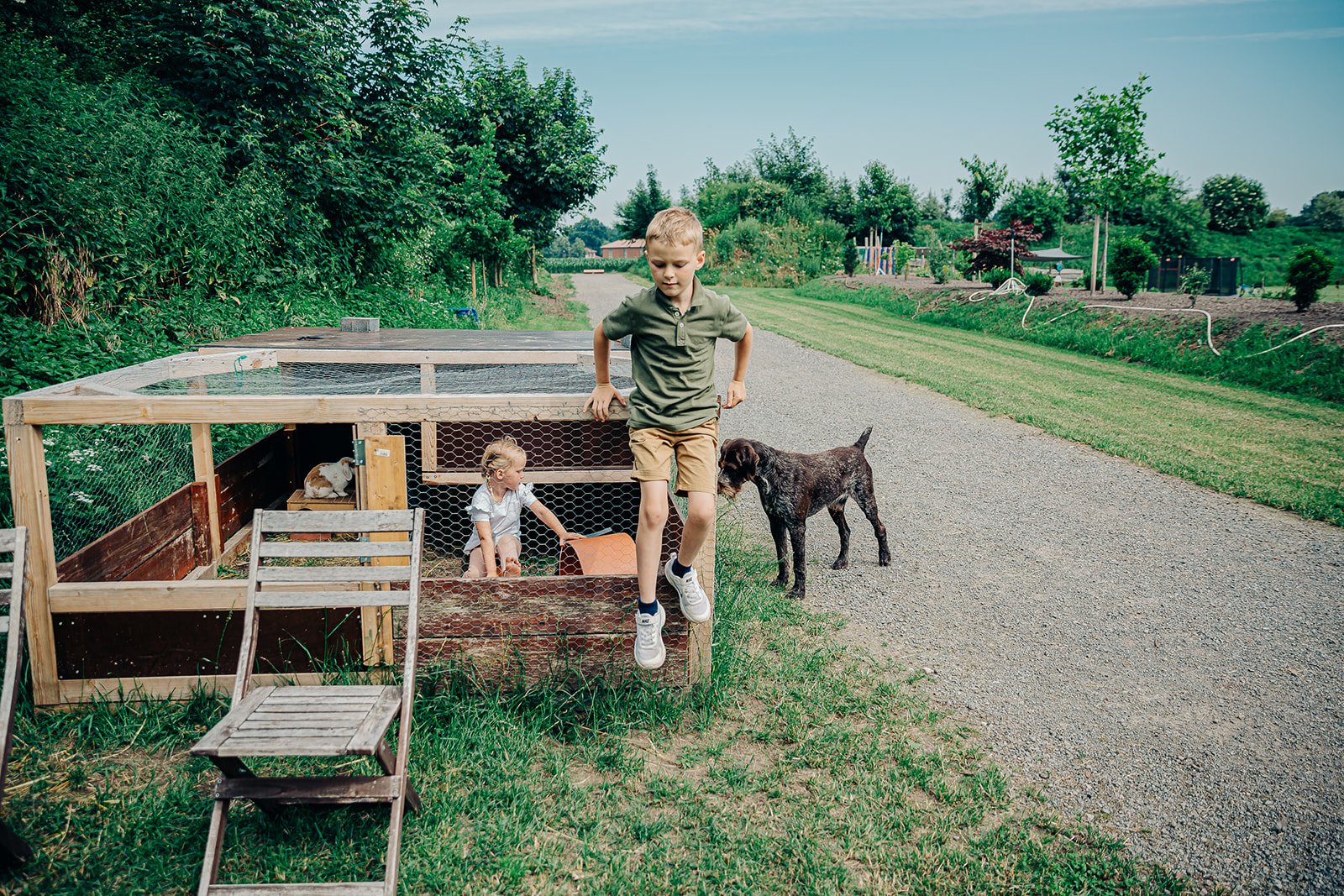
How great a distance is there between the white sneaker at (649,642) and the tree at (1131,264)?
59.9ft

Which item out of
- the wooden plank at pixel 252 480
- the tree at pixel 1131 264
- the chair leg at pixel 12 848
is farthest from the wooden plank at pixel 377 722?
the tree at pixel 1131 264

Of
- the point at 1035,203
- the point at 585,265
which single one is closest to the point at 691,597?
the point at 1035,203

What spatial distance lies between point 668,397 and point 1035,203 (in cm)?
4540

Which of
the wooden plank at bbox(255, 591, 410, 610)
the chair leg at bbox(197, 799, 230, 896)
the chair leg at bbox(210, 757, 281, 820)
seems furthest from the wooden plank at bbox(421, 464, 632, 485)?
the chair leg at bbox(197, 799, 230, 896)

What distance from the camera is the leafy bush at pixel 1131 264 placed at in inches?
698

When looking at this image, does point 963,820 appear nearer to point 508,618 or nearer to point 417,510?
point 508,618

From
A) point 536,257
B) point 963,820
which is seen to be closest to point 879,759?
point 963,820

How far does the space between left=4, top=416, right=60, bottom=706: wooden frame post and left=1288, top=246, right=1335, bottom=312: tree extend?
17.3 metres

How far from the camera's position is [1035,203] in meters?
42.4

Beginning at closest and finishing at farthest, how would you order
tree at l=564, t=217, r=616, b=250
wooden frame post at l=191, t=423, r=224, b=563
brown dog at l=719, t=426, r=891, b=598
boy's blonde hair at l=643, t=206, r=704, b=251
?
boy's blonde hair at l=643, t=206, r=704, b=251 → brown dog at l=719, t=426, r=891, b=598 → wooden frame post at l=191, t=423, r=224, b=563 → tree at l=564, t=217, r=616, b=250

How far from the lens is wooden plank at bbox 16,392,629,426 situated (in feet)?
10.6

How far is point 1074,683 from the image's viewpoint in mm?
3941

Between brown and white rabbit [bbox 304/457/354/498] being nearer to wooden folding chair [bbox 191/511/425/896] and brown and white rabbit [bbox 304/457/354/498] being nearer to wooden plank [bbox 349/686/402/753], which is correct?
wooden folding chair [bbox 191/511/425/896]

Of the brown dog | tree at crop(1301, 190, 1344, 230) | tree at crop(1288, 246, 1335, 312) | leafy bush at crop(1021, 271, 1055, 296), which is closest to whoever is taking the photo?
the brown dog
